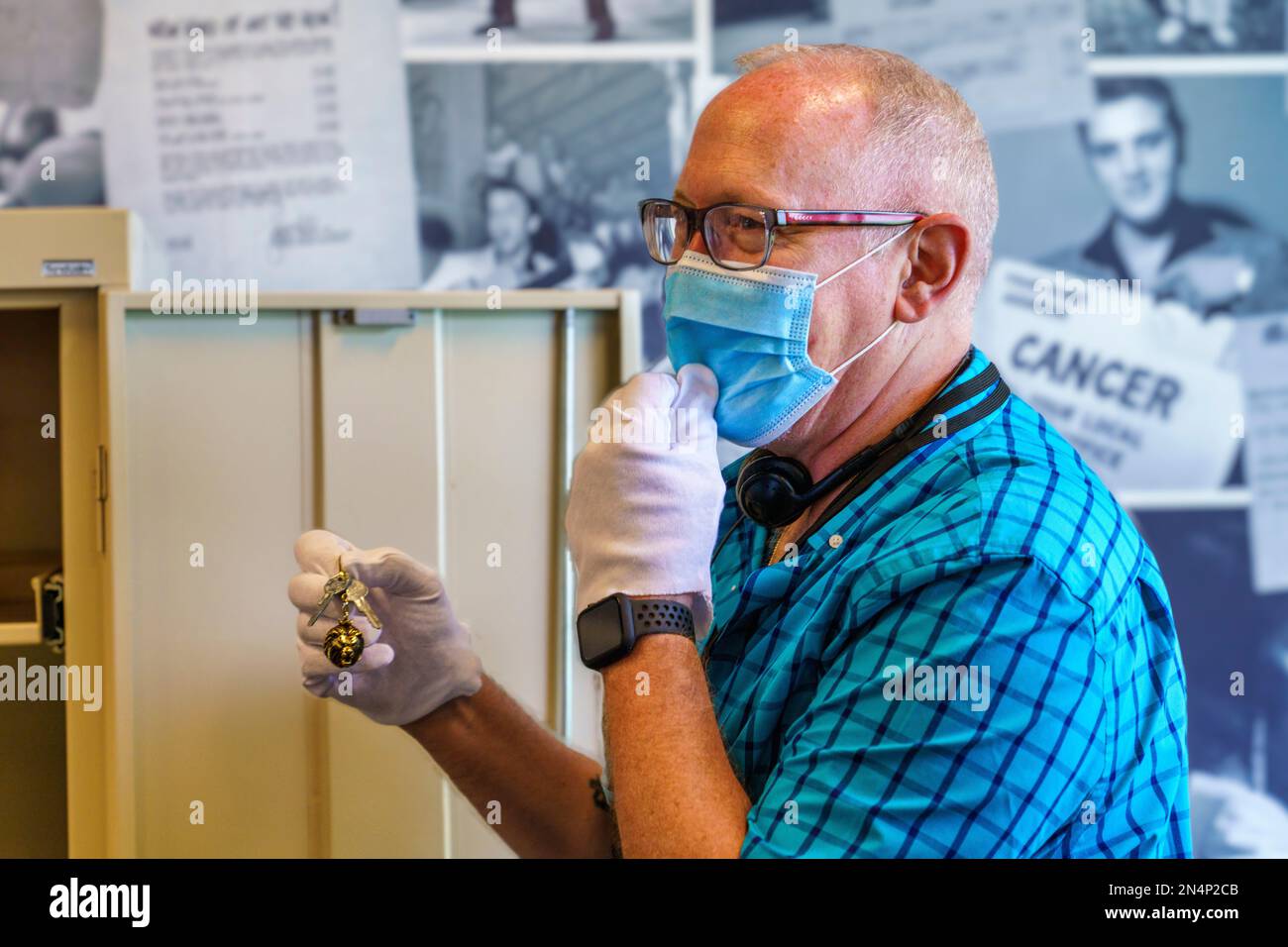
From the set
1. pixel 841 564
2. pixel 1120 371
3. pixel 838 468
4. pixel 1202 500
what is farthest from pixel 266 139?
pixel 1202 500

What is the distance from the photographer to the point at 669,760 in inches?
35.8

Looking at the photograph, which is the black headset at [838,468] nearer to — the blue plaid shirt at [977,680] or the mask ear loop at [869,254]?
the blue plaid shirt at [977,680]

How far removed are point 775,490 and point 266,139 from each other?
3.79 ft

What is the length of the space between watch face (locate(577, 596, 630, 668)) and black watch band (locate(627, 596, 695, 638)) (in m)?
0.01

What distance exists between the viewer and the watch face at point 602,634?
3.13 feet

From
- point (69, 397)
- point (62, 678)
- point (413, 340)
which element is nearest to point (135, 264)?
point (69, 397)

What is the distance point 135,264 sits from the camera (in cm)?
141

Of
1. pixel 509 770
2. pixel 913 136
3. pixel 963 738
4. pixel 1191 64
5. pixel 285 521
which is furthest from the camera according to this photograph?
pixel 1191 64

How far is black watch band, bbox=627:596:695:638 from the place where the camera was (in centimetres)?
96

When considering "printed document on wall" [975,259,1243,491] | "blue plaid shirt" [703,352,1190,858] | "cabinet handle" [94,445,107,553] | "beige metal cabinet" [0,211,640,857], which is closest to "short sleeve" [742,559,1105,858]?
"blue plaid shirt" [703,352,1190,858]

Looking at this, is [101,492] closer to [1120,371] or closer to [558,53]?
[558,53]

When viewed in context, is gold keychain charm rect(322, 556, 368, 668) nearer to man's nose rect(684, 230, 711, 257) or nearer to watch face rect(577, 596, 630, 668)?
watch face rect(577, 596, 630, 668)

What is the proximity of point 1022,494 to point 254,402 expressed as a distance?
929mm

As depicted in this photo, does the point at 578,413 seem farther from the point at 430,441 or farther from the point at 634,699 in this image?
the point at 634,699
